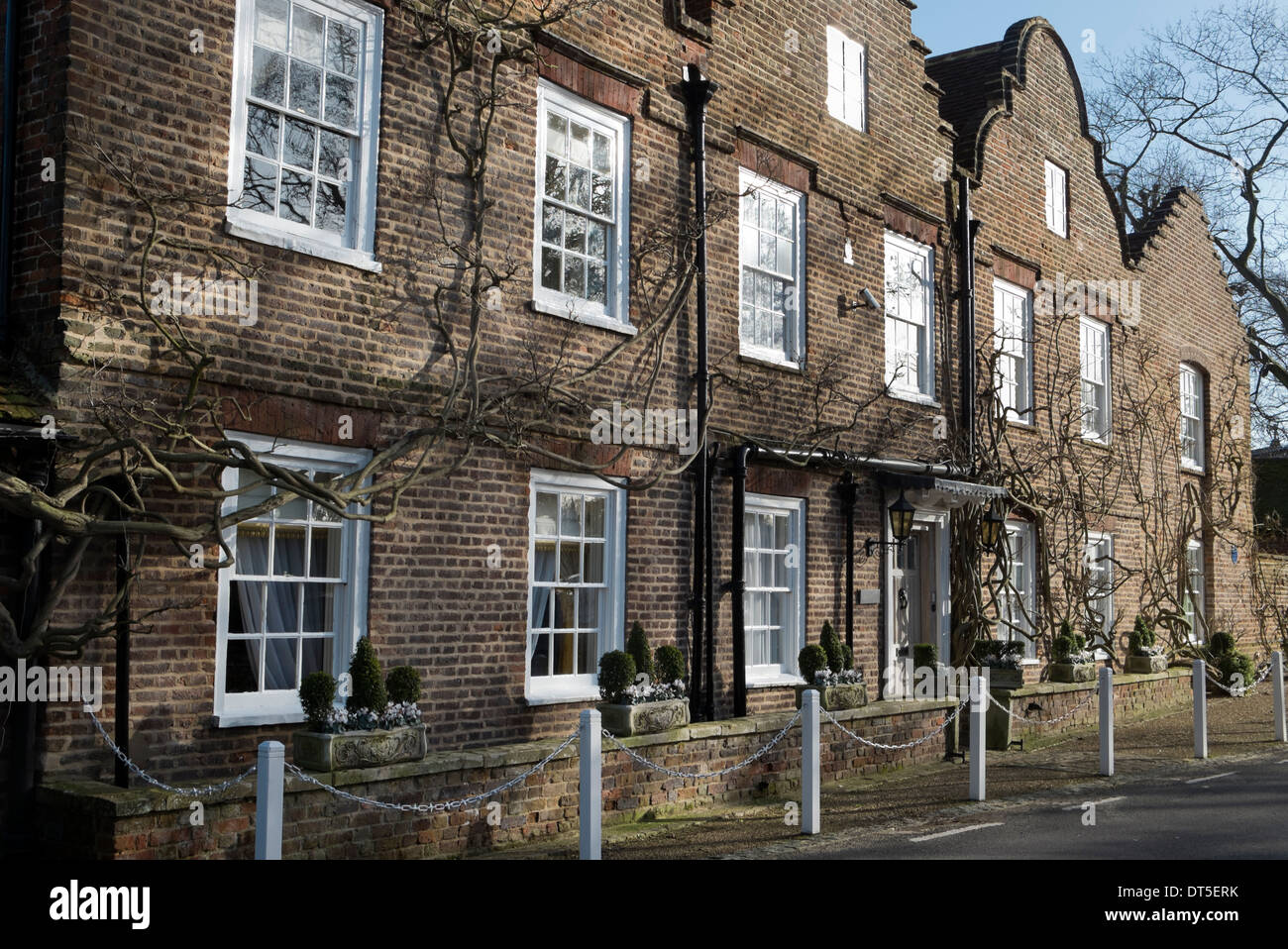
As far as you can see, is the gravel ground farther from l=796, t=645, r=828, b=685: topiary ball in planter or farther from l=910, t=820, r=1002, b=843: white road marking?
l=796, t=645, r=828, b=685: topiary ball in planter

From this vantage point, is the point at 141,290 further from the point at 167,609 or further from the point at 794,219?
the point at 794,219

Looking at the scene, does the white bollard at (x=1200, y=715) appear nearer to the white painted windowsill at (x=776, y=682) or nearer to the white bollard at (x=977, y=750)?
the white bollard at (x=977, y=750)

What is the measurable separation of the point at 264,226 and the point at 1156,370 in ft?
58.7

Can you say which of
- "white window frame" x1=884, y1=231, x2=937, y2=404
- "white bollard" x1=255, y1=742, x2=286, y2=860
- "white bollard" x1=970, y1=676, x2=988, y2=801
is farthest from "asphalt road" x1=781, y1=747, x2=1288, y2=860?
"white window frame" x1=884, y1=231, x2=937, y2=404

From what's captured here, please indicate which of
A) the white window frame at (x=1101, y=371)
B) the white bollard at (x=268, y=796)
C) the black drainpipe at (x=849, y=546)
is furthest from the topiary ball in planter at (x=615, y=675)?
the white window frame at (x=1101, y=371)

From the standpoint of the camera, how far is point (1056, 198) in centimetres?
2073

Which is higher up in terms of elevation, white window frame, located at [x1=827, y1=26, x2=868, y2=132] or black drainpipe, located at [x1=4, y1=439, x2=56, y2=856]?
white window frame, located at [x1=827, y1=26, x2=868, y2=132]

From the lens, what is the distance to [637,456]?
12320 millimetres

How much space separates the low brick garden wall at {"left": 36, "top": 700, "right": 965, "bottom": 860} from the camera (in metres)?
7.43

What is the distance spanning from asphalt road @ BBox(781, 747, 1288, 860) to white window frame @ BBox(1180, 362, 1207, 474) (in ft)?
41.1

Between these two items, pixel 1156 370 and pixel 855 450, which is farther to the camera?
pixel 1156 370

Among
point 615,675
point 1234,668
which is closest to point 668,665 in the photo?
point 615,675
